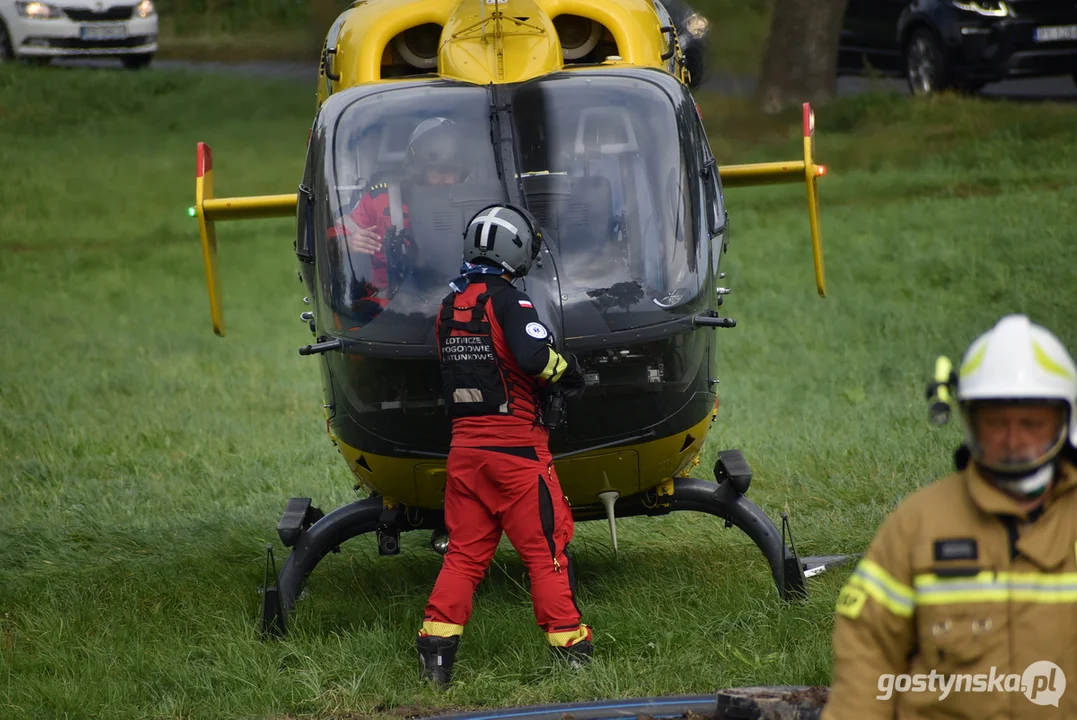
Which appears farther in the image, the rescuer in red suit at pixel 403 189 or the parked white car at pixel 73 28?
the parked white car at pixel 73 28

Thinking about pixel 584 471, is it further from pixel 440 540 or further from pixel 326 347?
pixel 326 347

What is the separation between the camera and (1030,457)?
10.4ft

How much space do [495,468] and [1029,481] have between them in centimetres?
287

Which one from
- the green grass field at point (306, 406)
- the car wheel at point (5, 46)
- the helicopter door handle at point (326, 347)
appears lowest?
the green grass field at point (306, 406)

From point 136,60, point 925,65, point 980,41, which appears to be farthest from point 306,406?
point 136,60

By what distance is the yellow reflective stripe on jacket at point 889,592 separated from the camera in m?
3.28

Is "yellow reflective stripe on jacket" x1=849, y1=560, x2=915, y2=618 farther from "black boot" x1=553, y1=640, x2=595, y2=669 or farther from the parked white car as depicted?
the parked white car

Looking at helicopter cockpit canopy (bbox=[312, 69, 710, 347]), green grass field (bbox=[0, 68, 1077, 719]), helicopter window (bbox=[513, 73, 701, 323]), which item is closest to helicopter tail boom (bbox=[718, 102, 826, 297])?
helicopter cockpit canopy (bbox=[312, 69, 710, 347])

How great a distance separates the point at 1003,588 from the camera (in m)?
3.22

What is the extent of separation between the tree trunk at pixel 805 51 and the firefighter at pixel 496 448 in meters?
16.9

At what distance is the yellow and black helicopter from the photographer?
6031mm

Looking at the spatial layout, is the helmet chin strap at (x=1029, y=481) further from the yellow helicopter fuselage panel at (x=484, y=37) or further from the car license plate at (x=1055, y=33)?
the car license plate at (x=1055, y=33)

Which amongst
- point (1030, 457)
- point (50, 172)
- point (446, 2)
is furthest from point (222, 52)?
point (1030, 457)

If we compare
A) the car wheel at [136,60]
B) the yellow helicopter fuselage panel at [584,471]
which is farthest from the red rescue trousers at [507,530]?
the car wheel at [136,60]
